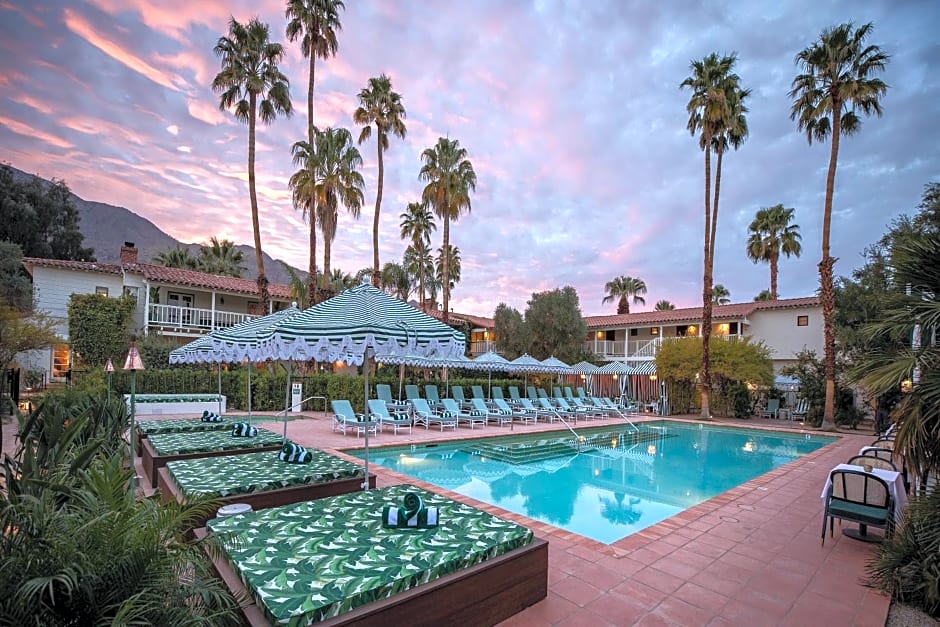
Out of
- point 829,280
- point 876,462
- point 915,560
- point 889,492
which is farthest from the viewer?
point 829,280

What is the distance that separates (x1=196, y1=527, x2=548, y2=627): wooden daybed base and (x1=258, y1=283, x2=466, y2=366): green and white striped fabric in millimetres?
2155

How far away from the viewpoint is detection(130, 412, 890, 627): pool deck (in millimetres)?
3371

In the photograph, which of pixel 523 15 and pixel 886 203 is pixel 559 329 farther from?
pixel 523 15

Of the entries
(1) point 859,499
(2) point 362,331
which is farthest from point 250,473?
(1) point 859,499

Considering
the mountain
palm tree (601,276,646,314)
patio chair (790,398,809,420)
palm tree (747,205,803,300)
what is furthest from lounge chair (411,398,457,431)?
the mountain

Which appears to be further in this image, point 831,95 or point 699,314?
point 699,314

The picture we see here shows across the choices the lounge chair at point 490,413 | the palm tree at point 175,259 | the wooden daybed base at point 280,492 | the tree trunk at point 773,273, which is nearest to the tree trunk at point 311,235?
the lounge chair at point 490,413

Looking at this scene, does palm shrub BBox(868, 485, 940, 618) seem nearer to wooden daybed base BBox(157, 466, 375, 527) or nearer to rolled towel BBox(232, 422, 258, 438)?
wooden daybed base BBox(157, 466, 375, 527)

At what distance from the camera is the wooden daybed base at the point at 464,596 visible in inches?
100

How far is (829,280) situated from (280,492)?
19924 millimetres

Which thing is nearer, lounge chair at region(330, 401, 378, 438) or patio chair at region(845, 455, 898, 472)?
patio chair at region(845, 455, 898, 472)

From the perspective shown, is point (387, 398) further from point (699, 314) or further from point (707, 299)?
point (699, 314)

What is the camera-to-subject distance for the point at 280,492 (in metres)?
4.93

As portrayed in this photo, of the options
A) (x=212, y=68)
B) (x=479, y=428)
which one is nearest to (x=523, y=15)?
(x=479, y=428)
